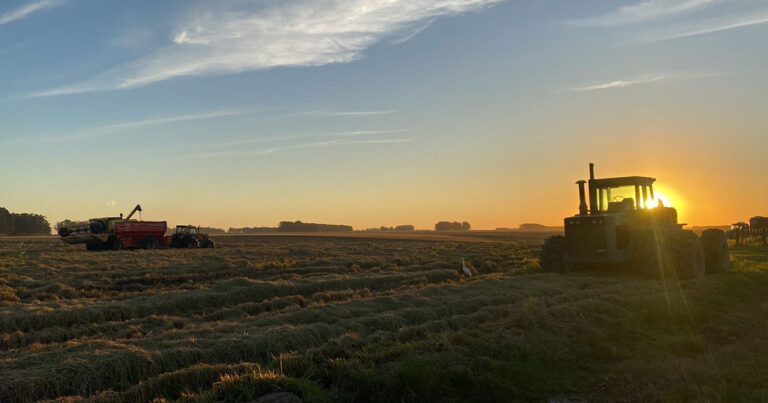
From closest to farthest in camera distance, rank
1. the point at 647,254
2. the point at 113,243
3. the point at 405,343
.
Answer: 1. the point at 405,343
2. the point at 647,254
3. the point at 113,243

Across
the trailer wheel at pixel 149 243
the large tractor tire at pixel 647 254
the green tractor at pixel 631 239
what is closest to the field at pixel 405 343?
the large tractor tire at pixel 647 254

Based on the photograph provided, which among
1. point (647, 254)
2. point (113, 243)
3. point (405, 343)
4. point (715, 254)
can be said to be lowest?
point (405, 343)

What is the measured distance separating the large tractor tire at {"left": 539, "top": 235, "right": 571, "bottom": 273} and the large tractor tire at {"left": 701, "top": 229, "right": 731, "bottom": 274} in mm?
5196

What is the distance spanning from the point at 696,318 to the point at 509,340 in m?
5.53

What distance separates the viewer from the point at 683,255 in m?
17.1

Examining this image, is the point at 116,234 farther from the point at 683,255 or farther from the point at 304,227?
the point at 304,227

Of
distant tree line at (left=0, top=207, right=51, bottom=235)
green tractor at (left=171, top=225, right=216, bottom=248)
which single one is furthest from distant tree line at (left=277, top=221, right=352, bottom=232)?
green tractor at (left=171, top=225, right=216, bottom=248)

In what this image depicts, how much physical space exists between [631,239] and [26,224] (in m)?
125

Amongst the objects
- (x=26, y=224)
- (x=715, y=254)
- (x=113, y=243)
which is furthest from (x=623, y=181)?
(x=26, y=224)

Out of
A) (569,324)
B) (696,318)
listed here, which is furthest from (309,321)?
(696,318)

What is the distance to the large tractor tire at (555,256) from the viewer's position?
1895 cm

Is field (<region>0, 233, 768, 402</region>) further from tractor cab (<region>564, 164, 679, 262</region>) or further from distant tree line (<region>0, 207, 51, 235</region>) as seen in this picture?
distant tree line (<region>0, 207, 51, 235</region>)

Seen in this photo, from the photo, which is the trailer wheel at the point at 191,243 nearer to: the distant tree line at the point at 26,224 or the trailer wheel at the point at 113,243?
the trailer wheel at the point at 113,243

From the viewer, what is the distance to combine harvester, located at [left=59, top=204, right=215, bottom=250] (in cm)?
3981
